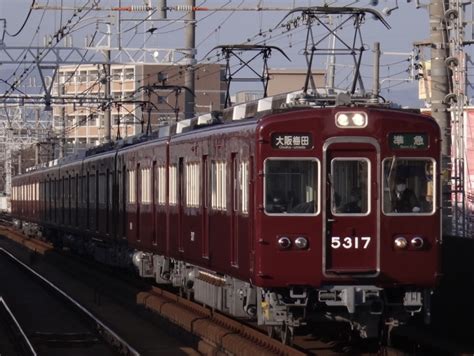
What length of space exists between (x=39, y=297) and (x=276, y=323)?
37.1 ft

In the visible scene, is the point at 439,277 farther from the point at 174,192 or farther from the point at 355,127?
the point at 174,192

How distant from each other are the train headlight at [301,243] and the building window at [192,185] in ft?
13.7

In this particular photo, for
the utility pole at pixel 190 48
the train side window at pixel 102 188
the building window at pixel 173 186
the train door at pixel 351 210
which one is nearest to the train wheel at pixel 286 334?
the train door at pixel 351 210

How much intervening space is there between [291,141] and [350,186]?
0.80 metres

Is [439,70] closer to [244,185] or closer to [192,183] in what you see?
[244,185]

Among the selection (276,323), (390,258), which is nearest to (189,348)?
(276,323)

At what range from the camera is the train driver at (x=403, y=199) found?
13.1 meters

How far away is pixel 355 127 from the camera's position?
42.9 feet

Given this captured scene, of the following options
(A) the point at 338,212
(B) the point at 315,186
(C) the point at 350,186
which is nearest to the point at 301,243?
(A) the point at 338,212

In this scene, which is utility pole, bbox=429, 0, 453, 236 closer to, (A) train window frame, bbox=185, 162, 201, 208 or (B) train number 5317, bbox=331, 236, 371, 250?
(B) train number 5317, bbox=331, 236, 371, 250

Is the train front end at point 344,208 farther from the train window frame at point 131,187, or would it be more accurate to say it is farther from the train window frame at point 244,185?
the train window frame at point 131,187

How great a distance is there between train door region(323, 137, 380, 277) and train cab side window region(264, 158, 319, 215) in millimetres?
156

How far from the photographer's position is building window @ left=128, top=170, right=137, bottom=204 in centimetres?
2356

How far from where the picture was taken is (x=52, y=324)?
19.1 metres
